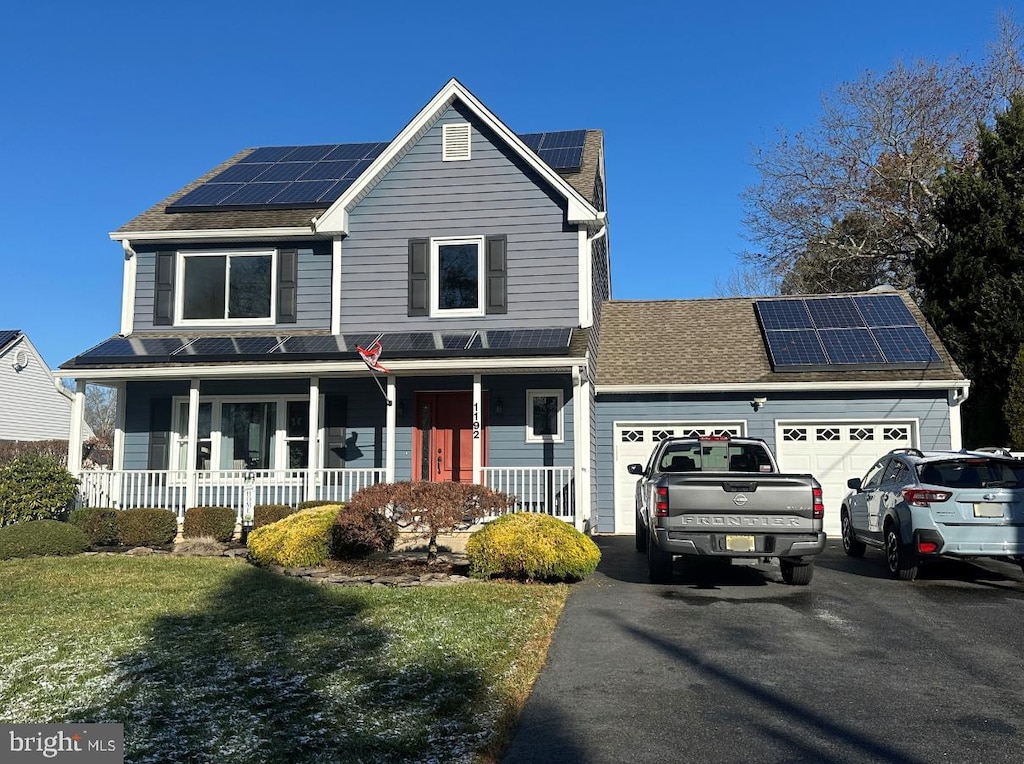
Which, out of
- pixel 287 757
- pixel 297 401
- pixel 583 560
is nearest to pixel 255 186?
pixel 297 401

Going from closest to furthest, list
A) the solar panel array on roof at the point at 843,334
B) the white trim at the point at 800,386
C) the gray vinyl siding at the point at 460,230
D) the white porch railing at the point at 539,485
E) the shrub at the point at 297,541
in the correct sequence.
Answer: the shrub at the point at 297,541
the white porch railing at the point at 539,485
the white trim at the point at 800,386
the gray vinyl siding at the point at 460,230
the solar panel array on roof at the point at 843,334

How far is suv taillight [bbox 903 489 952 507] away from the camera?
983 centimetres

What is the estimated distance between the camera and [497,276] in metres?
15.8

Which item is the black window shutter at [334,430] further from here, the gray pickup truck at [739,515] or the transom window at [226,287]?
the gray pickup truck at [739,515]

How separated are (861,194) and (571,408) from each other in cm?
2010

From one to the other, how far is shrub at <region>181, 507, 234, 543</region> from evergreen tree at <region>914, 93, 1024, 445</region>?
51.8 ft

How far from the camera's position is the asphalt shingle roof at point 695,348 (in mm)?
15938

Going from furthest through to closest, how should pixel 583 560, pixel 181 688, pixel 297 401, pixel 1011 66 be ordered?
pixel 1011 66
pixel 297 401
pixel 583 560
pixel 181 688

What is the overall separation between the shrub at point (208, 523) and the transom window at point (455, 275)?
17.7ft

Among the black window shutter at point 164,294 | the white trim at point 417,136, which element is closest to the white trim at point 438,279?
the white trim at point 417,136

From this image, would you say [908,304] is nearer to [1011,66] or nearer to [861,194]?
[861,194]

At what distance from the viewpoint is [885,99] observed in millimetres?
29734

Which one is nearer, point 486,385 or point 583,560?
point 583,560

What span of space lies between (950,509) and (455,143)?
1110cm
